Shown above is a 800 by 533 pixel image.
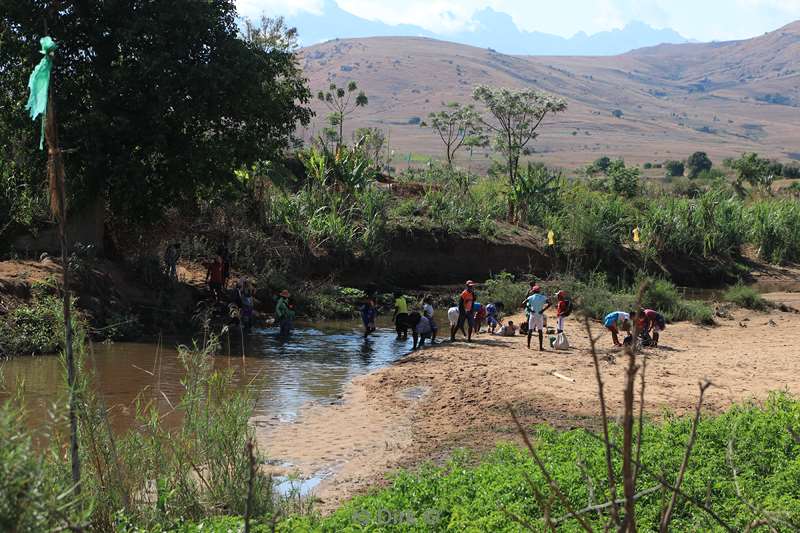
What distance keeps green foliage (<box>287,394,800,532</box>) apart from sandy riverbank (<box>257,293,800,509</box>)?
1.33 meters

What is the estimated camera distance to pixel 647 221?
31.0 m

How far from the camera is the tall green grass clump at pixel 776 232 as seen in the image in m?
33.8

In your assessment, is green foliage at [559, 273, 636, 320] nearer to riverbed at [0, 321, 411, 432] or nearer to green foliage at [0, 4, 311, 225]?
riverbed at [0, 321, 411, 432]

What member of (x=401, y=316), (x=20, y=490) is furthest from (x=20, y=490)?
(x=401, y=316)

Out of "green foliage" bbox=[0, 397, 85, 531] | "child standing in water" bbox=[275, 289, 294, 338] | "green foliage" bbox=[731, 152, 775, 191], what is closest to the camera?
"green foliage" bbox=[0, 397, 85, 531]

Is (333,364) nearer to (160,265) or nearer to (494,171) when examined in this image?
(160,265)

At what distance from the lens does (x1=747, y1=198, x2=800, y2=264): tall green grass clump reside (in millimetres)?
33844

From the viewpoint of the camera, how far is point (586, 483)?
7.38 m

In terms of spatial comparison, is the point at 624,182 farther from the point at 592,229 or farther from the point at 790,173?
the point at 790,173

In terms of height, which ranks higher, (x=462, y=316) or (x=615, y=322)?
(x=615, y=322)

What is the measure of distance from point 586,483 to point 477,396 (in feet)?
19.7

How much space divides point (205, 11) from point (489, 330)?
9.18m

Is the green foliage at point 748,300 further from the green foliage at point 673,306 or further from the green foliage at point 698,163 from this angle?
the green foliage at point 698,163

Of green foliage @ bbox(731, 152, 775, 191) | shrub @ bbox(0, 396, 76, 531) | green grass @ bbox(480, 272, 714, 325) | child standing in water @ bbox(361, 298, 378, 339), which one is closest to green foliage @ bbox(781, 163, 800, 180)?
green foliage @ bbox(731, 152, 775, 191)
